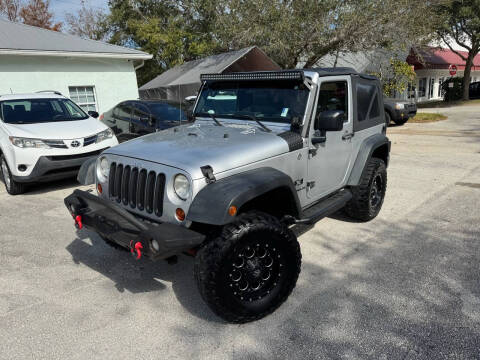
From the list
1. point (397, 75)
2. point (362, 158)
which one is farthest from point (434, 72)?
point (362, 158)

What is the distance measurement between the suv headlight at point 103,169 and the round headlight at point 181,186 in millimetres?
961

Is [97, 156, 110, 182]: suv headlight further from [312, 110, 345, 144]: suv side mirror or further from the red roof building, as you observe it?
the red roof building

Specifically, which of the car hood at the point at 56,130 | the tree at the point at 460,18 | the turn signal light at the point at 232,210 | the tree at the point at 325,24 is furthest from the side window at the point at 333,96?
the tree at the point at 460,18

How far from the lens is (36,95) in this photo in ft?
24.9

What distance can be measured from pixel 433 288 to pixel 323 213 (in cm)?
114

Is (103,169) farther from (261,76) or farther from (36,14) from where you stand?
(36,14)

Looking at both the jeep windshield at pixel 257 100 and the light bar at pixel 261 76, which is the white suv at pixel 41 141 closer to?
the jeep windshield at pixel 257 100

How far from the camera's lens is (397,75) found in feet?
56.1

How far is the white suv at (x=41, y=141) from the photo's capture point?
616cm

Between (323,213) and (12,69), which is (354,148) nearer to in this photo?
(323,213)

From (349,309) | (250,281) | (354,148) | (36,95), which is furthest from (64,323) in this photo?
(36,95)

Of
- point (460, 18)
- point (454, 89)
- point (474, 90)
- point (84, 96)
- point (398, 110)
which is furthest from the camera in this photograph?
point (474, 90)

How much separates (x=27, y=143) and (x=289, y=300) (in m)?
5.23

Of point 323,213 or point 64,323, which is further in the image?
point 323,213
